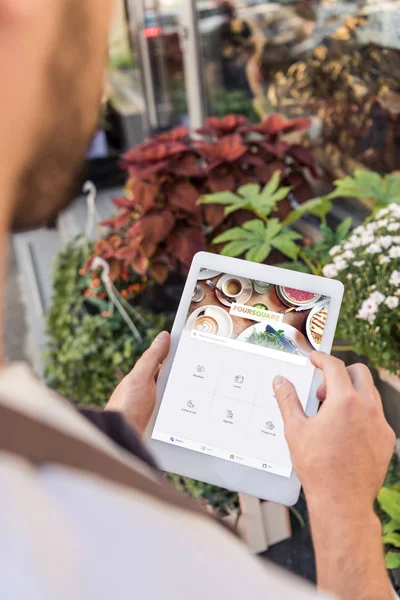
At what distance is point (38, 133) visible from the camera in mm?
427

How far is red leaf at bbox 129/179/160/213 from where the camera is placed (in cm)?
208

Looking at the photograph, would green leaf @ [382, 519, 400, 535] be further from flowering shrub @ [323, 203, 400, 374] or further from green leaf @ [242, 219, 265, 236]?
green leaf @ [242, 219, 265, 236]

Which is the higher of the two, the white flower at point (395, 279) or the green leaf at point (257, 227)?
the white flower at point (395, 279)

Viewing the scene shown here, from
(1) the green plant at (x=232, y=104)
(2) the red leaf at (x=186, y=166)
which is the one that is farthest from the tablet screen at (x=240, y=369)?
(1) the green plant at (x=232, y=104)

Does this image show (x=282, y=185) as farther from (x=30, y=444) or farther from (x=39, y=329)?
(x=30, y=444)

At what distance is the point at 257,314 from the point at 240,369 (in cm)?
10

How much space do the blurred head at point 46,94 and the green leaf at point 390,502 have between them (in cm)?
Result: 107

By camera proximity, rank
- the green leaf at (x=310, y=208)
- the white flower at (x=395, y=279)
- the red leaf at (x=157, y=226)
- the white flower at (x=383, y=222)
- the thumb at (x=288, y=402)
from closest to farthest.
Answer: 1. the thumb at (x=288, y=402)
2. the white flower at (x=395, y=279)
3. the white flower at (x=383, y=222)
4. the green leaf at (x=310, y=208)
5. the red leaf at (x=157, y=226)

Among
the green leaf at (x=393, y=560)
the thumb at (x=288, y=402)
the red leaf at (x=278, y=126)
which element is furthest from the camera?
the red leaf at (x=278, y=126)

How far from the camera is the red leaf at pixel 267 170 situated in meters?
2.19

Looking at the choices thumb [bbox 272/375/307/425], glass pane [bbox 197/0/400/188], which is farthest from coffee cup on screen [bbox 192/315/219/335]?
glass pane [bbox 197/0/400/188]

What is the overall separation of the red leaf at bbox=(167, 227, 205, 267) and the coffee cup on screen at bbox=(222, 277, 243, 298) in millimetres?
962

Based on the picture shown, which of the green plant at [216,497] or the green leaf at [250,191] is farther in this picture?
the green leaf at [250,191]

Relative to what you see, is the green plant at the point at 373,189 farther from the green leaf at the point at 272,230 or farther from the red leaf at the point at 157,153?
the red leaf at the point at 157,153
